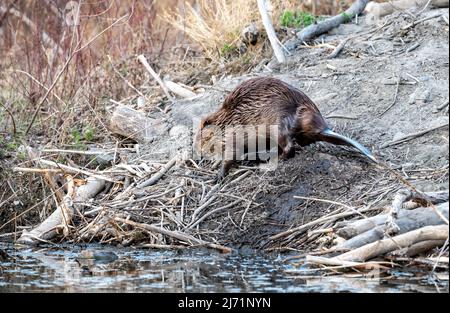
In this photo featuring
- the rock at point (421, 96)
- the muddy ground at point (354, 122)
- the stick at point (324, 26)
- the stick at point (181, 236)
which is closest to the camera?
the stick at point (181, 236)

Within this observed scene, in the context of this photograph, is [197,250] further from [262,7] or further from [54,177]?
[262,7]

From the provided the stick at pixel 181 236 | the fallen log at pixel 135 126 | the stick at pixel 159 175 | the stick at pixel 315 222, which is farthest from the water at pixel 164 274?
the fallen log at pixel 135 126

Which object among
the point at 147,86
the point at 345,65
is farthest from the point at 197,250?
the point at 147,86

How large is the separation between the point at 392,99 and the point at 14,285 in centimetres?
316

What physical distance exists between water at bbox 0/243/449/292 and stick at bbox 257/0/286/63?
8.03 feet

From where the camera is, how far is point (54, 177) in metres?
7.05

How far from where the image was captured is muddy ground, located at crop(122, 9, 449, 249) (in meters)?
5.93

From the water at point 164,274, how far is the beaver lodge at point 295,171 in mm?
123

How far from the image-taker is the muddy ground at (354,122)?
593cm

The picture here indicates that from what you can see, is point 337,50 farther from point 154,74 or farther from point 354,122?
point 154,74

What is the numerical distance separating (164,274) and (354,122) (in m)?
2.15

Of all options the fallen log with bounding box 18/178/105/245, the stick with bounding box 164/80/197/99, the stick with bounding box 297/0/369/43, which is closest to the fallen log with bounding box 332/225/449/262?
the fallen log with bounding box 18/178/105/245

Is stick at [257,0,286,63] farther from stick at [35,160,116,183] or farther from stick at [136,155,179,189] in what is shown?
stick at [35,160,116,183]

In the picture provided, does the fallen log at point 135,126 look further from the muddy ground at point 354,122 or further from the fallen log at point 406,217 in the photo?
the fallen log at point 406,217
